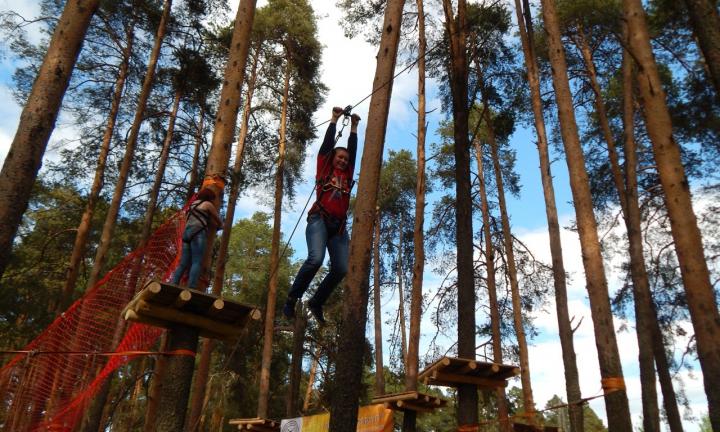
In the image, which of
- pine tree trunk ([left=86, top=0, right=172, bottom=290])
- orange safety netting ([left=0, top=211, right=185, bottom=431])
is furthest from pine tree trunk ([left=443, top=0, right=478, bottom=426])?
pine tree trunk ([left=86, top=0, right=172, bottom=290])

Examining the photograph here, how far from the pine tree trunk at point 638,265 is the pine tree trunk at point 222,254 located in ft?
22.9

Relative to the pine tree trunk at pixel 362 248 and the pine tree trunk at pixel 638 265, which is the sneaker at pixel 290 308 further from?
the pine tree trunk at pixel 638 265

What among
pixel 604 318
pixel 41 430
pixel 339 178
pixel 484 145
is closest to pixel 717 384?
pixel 604 318

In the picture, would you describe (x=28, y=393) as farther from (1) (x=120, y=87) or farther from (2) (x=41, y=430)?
(1) (x=120, y=87)

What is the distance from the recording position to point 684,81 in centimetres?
1095

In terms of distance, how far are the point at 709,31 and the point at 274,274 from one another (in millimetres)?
10080

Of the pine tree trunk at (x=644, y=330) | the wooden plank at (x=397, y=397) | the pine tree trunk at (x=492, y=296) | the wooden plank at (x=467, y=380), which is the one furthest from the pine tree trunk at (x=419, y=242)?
the wooden plank at (x=467, y=380)

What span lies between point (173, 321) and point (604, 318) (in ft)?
12.3

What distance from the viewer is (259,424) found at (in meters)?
9.73

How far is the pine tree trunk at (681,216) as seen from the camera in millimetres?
4168

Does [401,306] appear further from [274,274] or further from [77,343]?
[77,343]

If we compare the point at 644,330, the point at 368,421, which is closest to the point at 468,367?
the point at 368,421

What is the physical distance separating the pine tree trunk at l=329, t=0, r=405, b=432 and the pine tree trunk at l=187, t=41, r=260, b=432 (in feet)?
11.4

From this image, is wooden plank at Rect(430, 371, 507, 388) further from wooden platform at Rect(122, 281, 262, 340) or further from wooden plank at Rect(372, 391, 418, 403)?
wooden platform at Rect(122, 281, 262, 340)
